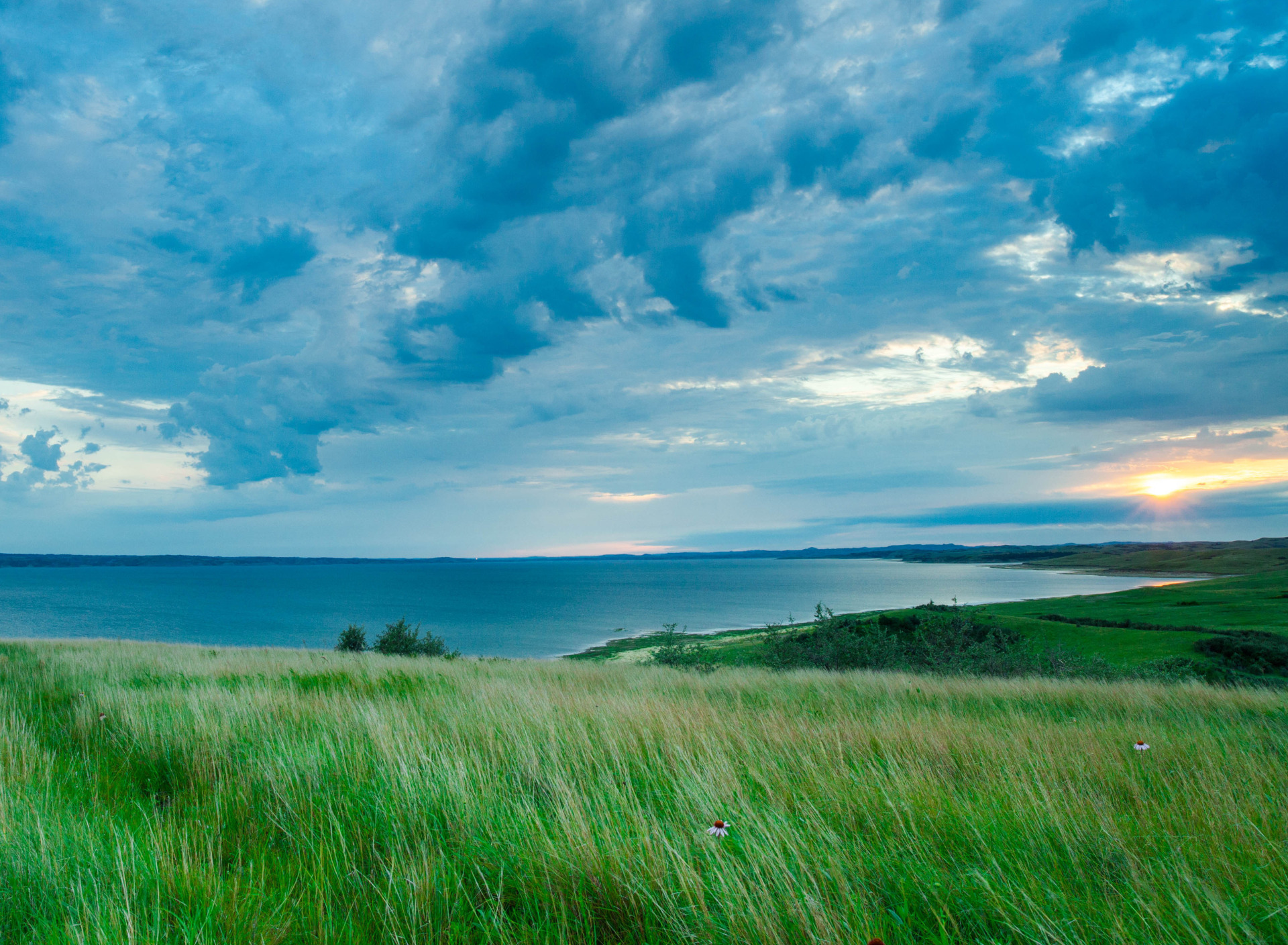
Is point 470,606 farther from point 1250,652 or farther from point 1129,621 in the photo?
point 1250,652

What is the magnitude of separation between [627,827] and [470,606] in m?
118

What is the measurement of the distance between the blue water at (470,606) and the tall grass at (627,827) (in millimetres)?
38871

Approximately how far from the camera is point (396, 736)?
212 inches

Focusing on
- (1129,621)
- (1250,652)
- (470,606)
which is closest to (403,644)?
(1250,652)

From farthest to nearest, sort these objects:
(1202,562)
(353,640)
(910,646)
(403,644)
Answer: (1202,562), (353,640), (403,644), (910,646)

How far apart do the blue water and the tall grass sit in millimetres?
38871

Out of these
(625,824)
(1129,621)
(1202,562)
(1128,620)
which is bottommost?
(1202,562)

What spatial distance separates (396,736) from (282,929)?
301cm

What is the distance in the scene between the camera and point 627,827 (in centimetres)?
337

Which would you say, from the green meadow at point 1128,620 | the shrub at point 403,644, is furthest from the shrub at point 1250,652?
the shrub at point 403,644

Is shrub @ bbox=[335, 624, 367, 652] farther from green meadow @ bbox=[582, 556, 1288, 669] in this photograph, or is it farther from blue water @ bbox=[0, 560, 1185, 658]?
green meadow @ bbox=[582, 556, 1288, 669]

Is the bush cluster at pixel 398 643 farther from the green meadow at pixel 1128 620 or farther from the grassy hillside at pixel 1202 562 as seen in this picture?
the grassy hillside at pixel 1202 562

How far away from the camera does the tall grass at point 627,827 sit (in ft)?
8.32

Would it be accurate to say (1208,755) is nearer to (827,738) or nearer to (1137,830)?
(1137,830)
